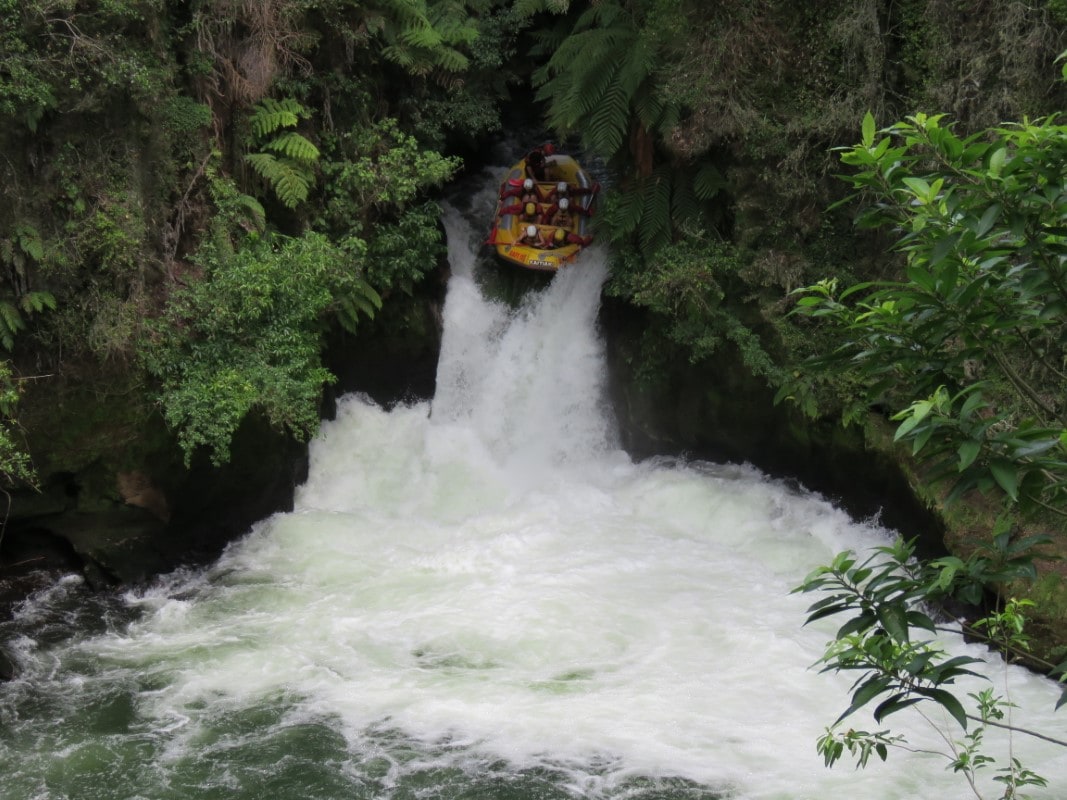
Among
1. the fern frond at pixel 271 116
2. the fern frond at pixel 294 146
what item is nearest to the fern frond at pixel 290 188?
the fern frond at pixel 294 146

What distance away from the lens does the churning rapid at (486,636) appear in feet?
21.4

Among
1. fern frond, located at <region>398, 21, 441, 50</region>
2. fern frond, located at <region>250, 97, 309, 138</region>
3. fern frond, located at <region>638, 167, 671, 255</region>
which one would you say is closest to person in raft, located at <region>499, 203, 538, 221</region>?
fern frond, located at <region>638, 167, 671, 255</region>

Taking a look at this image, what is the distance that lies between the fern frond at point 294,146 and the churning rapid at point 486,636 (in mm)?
2793

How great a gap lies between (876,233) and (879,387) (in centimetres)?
723

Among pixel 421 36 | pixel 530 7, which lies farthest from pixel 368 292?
pixel 530 7

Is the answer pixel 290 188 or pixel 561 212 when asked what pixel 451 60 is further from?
pixel 290 188

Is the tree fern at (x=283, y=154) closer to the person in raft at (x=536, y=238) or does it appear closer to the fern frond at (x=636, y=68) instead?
the person in raft at (x=536, y=238)

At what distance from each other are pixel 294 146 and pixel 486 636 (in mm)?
5415

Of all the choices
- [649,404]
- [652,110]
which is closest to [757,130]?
[652,110]

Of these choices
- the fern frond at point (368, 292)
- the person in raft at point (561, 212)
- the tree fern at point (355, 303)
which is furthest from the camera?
the person in raft at point (561, 212)

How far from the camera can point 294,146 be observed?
10344mm

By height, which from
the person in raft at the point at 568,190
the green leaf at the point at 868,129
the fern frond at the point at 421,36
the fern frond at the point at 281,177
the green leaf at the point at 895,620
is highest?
the fern frond at the point at 421,36

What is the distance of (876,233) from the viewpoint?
32.6 feet

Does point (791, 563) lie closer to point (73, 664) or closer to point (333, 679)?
point (333, 679)
